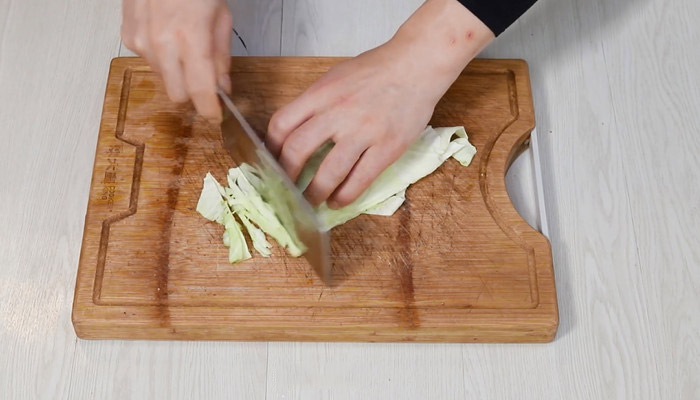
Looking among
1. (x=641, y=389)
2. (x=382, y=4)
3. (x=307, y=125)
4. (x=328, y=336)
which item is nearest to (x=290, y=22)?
(x=382, y=4)

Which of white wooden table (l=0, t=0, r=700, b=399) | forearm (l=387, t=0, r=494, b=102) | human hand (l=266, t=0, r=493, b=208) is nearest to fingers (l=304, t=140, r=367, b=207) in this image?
human hand (l=266, t=0, r=493, b=208)

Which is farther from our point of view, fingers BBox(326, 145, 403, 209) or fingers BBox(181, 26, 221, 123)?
fingers BBox(326, 145, 403, 209)

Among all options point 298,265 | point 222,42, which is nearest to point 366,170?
point 298,265

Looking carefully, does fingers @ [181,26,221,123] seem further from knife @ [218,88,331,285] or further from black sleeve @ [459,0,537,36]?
black sleeve @ [459,0,537,36]

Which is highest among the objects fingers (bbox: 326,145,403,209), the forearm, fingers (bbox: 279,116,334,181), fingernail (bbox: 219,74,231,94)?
the forearm

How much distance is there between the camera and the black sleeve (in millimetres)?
1384

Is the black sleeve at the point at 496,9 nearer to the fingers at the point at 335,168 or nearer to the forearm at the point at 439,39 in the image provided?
the forearm at the point at 439,39

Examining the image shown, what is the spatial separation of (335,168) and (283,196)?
0.10 m

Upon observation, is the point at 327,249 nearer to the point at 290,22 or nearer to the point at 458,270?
the point at 458,270

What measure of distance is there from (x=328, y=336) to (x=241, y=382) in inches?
6.4

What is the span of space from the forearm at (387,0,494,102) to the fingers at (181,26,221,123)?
0.31 meters

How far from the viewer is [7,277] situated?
1498 millimetres

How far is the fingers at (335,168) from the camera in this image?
138cm

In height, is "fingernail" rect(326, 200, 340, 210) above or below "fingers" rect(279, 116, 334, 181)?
below
